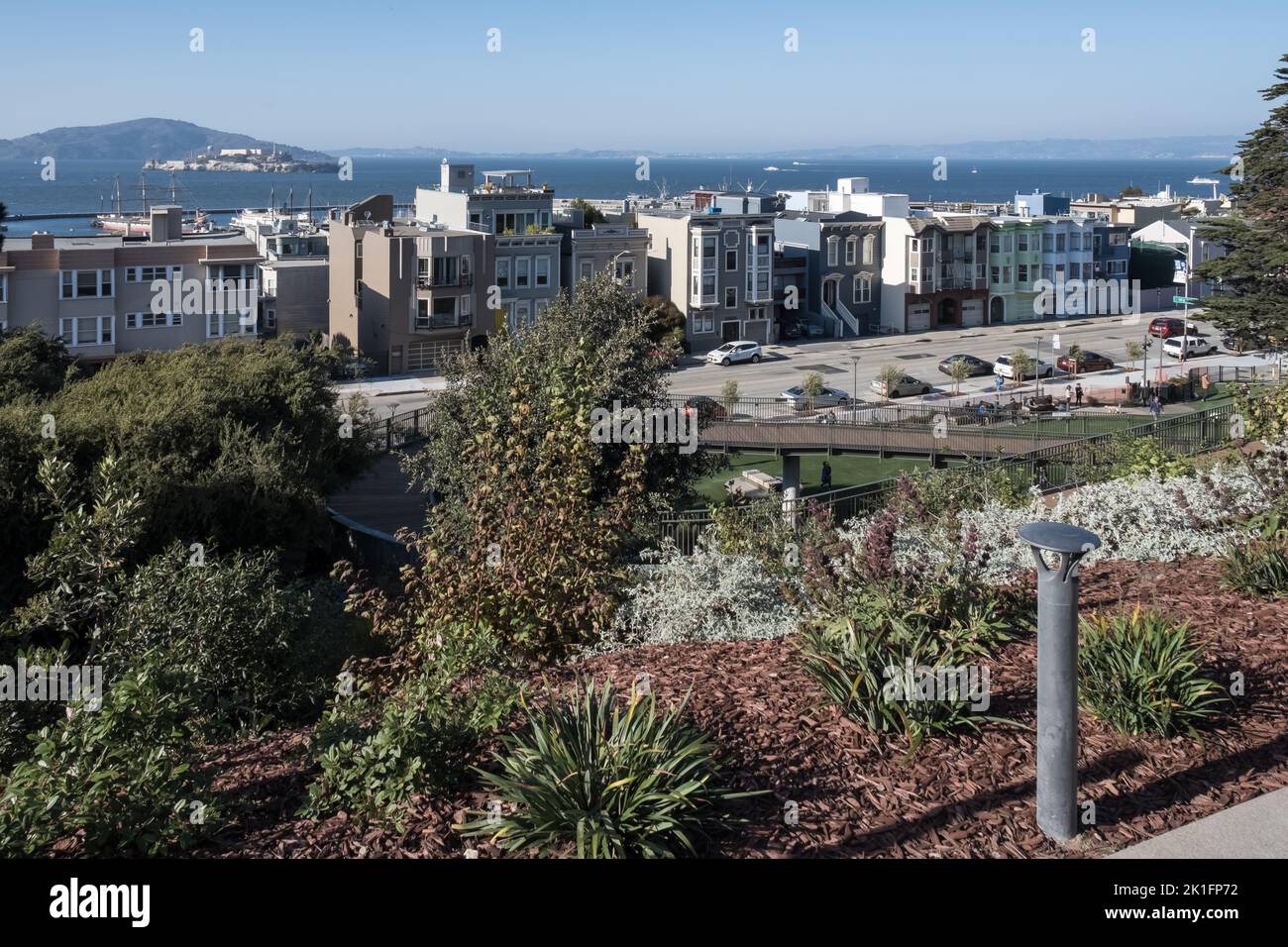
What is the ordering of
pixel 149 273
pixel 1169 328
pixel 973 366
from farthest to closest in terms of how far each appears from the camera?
pixel 1169 328
pixel 973 366
pixel 149 273

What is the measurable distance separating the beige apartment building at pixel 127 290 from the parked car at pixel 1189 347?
145 feet

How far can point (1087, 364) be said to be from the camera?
63875mm

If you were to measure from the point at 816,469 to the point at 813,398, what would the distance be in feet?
45.2

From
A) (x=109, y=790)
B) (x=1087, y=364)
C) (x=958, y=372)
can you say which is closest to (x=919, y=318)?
(x=1087, y=364)

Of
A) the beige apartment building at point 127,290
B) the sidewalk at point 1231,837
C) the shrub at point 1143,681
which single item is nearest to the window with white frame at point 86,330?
the beige apartment building at point 127,290

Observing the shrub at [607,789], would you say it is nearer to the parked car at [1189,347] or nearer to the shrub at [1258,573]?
the shrub at [1258,573]

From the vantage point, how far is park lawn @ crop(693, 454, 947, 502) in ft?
119

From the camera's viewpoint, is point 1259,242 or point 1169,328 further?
point 1169,328

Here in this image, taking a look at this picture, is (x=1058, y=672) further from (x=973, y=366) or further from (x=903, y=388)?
(x=973, y=366)

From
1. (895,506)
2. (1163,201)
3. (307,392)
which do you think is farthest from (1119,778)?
(1163,201)

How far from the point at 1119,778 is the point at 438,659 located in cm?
382

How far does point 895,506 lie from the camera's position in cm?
1284

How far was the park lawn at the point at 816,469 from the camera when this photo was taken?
119 ft

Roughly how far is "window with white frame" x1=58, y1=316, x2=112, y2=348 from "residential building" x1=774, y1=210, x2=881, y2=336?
122ft
